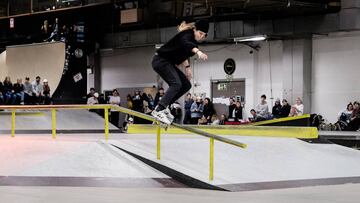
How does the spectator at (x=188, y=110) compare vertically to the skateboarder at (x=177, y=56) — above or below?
below

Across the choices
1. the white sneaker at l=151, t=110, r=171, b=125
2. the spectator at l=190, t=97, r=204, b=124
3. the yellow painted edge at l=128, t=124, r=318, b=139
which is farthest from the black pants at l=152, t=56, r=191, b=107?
the spectator at l=190, t=97, r=204, b=124

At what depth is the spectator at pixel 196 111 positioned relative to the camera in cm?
2470

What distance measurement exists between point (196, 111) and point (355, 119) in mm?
7327

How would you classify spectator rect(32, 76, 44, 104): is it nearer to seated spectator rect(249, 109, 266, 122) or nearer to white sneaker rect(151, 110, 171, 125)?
seated spectator rect(249, 109, 266, 122)

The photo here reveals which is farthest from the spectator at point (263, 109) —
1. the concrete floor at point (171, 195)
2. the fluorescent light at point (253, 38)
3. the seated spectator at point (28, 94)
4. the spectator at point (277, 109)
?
the concrete floor at point (171, 195)

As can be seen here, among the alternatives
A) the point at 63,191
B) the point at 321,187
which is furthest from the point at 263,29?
the point at 63,191

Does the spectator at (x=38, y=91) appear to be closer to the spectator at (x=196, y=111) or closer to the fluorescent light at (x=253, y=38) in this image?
the spectator at (x=196, y=111)

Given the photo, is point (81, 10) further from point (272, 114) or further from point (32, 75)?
point (272, 114)

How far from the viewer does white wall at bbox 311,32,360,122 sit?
22.6m

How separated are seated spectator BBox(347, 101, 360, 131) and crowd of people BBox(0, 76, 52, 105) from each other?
12.7m

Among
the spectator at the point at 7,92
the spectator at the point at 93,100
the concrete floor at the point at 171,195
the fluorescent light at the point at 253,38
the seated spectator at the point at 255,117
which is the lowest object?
the concrete floor at the point at 171,195

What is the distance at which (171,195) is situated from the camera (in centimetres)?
751

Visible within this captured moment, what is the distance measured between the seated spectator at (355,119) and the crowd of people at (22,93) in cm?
1271

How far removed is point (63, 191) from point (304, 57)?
1801cm
